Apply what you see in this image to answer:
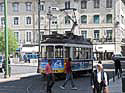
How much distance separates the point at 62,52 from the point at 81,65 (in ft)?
9.09

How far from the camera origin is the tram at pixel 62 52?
987 inches

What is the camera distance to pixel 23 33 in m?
75.4

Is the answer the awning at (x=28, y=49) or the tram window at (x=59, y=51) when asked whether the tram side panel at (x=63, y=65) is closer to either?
the tram window at (x=59, y=51)

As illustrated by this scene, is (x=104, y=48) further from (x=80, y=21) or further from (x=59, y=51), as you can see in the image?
(x=59, y=51)

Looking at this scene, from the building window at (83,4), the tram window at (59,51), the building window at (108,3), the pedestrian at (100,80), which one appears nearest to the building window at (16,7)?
the building window at (83,4)

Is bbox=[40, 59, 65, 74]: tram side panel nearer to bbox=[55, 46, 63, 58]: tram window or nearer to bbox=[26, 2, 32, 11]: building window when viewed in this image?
bbox=[55, 46, 63, 58]: tram window

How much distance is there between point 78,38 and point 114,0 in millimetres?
45621

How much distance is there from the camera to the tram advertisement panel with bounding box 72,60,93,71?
26.8 meters

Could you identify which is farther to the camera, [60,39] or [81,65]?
[81,65]

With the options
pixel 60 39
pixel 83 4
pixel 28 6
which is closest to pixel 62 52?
pixel 60 39

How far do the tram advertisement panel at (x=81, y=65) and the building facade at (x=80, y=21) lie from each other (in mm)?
41364

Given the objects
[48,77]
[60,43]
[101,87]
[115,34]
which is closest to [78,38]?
[60,43]

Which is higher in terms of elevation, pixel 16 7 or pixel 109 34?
pixel 16 7

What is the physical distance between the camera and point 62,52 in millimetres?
25953
